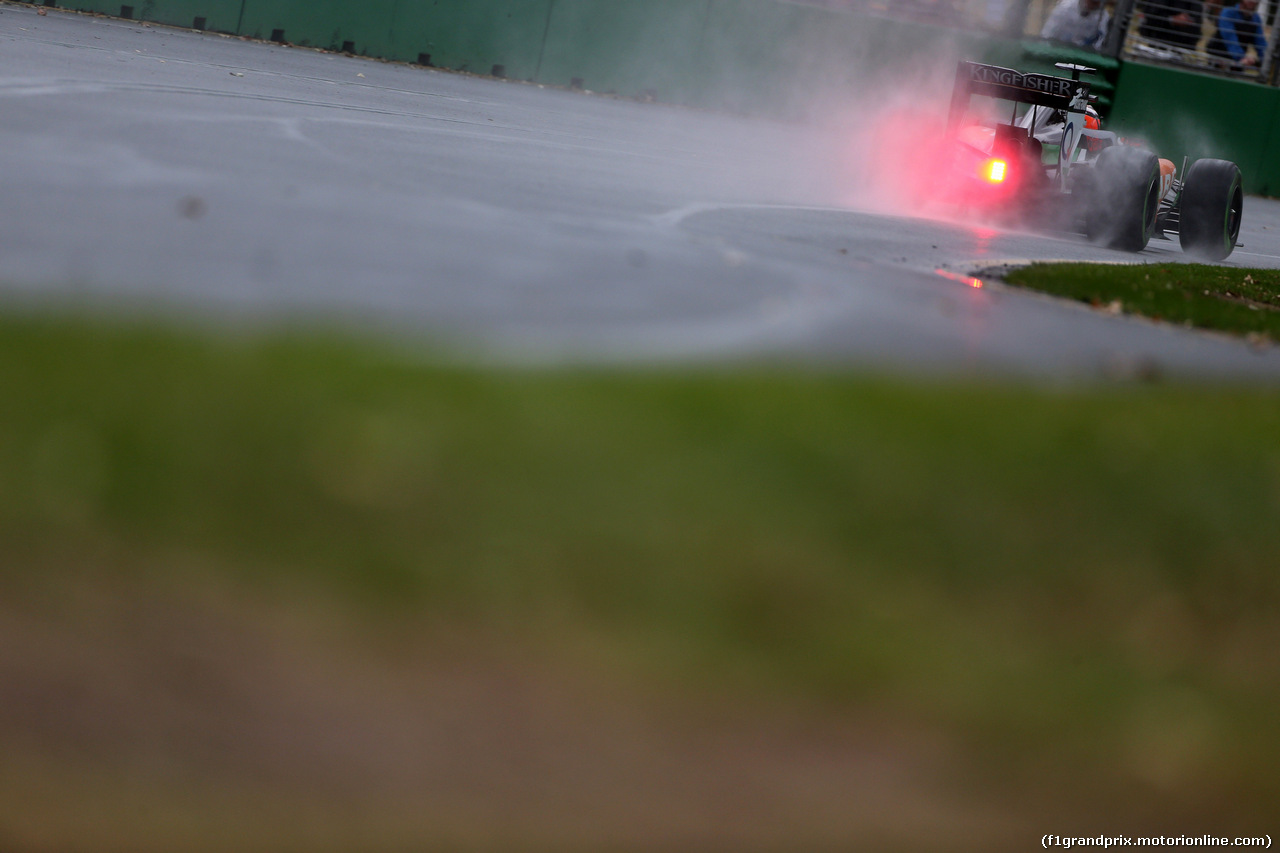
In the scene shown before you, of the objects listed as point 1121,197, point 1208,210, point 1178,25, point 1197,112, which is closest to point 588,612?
point 1121,197

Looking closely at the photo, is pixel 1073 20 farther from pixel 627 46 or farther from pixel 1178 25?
pixel 627 46

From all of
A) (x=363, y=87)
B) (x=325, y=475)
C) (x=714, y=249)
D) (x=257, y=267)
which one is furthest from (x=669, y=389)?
(x=363, y=87)

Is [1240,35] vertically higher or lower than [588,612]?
higher

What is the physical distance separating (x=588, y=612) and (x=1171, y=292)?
7.99m

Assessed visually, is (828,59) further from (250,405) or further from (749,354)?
(250,405)

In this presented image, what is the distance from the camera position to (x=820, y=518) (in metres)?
4.23

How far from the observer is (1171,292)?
10.6m

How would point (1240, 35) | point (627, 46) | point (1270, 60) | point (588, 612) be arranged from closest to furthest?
point (588, 612) → point (627, 46) → point (1240, 35) → point (1270, 60)

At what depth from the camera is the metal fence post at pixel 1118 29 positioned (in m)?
29.2

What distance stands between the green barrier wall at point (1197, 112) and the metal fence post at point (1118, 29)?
0.40 meters

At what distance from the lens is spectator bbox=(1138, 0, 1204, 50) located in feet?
95.7

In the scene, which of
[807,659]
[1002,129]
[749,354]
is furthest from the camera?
[1002,129]

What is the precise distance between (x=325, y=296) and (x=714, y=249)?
3.41 metres

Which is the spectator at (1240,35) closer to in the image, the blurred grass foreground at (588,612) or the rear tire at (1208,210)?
the rear tire at (1208,210)
